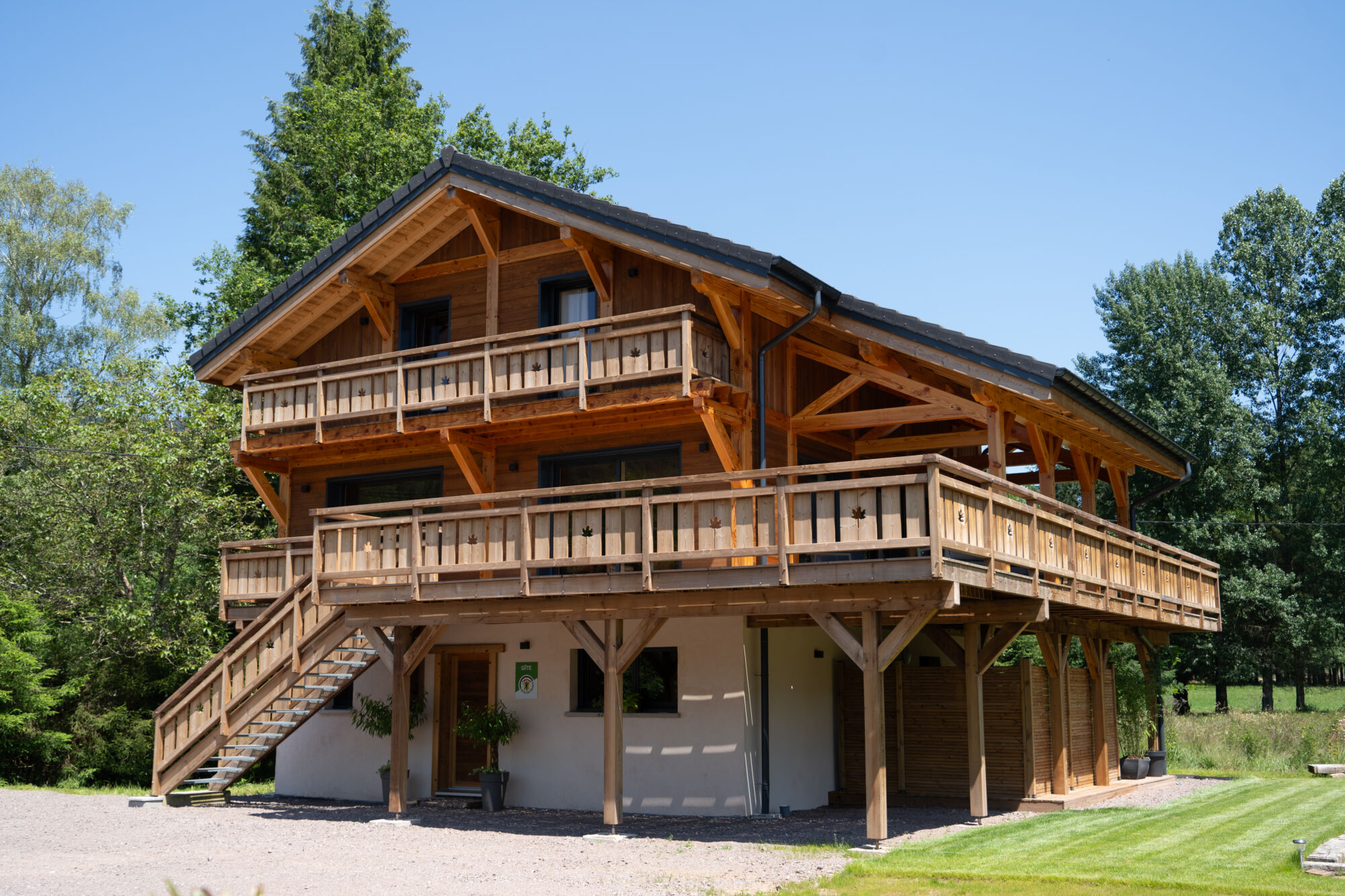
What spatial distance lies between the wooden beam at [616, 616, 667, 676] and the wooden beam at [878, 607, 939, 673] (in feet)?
8.30

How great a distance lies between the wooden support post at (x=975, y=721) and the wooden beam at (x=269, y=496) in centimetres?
1161

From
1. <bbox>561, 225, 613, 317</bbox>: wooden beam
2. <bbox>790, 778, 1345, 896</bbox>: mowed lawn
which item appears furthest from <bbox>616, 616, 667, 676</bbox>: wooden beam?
<bbox>561, 225, 613, 317</bbox>: wooden beam

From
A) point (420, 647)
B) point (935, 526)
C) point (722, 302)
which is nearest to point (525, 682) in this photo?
point (420, 647)

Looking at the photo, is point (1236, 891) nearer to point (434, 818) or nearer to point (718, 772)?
point (718, 772)

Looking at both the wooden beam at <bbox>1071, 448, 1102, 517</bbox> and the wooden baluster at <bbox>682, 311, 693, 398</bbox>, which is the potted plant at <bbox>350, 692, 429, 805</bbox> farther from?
the wooden beam at <bbox>1071, 448, 1102, 517</bbox>

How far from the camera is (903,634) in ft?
42.1

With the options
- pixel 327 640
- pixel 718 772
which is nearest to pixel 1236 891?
pixel 718 772

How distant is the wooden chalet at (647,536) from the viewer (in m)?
13.6

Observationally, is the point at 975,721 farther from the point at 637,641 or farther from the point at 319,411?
the point at 319,411

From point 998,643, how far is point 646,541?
15.0ft

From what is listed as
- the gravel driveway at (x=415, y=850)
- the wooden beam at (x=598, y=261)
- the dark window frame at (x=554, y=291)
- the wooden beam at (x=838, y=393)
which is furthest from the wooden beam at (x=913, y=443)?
the gravel driveway at (x=415, y=850)

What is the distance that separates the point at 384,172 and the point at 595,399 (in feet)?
65.6

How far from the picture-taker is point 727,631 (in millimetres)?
16609

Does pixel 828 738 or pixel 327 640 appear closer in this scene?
pixel 327 640
